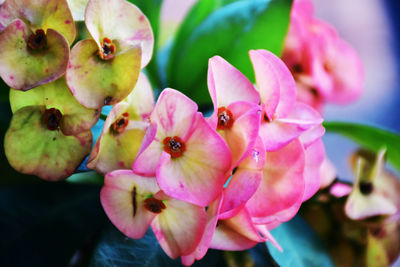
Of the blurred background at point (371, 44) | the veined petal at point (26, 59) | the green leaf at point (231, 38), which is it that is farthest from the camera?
the blurred background at point (371, 44)

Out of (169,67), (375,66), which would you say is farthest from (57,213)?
(375,66)

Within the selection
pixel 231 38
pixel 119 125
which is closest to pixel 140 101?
pixel 119 125

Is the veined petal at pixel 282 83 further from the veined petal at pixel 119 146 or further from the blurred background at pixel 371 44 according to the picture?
the blurred background at pixel 371 44

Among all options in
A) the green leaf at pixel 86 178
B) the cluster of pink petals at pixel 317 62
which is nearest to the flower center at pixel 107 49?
the green leaf at pixel 86 178

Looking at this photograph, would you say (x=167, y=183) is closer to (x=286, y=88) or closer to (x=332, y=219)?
(x=286, y=88)

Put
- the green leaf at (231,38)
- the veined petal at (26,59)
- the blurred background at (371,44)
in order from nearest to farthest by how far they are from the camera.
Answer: the veined petal at (26,59) → the green leaf at (231,38) → the blurred background at (371,44)

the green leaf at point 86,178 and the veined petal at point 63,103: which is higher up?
the veined petal at point 63,103

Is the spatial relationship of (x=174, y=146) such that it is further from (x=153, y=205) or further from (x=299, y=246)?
(x=299, y=246)
